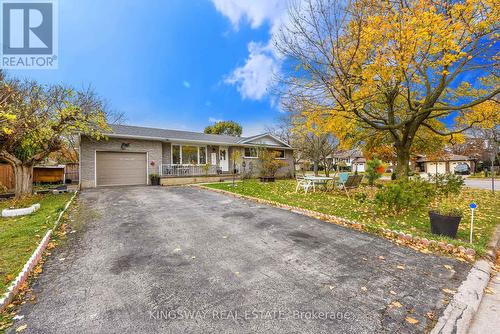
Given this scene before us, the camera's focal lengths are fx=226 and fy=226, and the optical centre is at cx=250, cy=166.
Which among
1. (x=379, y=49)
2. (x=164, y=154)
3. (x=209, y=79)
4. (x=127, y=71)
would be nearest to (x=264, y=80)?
(x=379, y=49)

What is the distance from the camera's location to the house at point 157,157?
13617 millimetres

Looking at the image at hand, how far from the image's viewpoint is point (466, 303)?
8.88 ft

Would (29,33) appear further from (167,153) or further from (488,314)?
(488,314)

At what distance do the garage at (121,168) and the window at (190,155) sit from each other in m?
2.97

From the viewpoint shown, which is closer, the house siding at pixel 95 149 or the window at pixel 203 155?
the house siding at pixel 95 149

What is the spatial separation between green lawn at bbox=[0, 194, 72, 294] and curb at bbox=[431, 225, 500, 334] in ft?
16.8

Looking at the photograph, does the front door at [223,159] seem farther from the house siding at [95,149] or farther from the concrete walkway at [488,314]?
the concrete walkway at [488,314]

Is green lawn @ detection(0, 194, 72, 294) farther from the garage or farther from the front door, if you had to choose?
the front door

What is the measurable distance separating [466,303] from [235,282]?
2.83m

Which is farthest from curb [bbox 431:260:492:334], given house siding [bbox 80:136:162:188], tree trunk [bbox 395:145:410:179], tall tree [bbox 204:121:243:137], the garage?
tall tree [bbox 204:121:243:137]

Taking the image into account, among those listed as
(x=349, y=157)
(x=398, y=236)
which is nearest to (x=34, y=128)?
(x=398, y=236)

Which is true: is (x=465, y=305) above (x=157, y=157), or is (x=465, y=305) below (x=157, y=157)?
below

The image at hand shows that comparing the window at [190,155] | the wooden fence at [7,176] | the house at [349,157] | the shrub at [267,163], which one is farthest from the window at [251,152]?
the wooden fence at [7,176]

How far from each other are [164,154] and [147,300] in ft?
48.3
